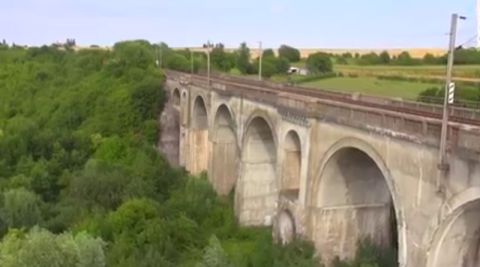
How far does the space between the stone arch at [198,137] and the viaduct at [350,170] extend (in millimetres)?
3144

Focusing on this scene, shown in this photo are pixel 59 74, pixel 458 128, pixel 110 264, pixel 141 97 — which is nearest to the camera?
pixel 458 128

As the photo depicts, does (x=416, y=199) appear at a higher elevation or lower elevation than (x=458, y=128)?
lower

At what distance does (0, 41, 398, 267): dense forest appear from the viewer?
2402cm

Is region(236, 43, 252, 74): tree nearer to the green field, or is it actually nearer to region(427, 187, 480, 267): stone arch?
the green field

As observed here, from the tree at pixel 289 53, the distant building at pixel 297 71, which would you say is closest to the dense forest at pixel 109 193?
the distant building at pixel 297 71

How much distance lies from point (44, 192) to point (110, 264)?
18.7 metres

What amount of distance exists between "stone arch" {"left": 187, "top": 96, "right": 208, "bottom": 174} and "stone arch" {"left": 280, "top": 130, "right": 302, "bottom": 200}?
19.3 metres

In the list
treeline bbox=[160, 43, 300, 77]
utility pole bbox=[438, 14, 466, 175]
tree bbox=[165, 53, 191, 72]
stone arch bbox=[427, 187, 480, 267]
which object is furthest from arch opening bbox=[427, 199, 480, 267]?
tree bbox=[165, 53, 191, 72]

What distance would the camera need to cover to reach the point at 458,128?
1535cm

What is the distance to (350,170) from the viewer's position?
24.0 m

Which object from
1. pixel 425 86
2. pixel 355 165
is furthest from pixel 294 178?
pixel 425 86

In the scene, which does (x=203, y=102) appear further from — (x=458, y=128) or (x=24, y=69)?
(x=24, y=69)

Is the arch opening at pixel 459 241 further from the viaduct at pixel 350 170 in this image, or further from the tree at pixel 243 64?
the tree at pixel 243 64

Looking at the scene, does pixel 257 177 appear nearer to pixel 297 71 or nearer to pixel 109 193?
pixel 109 193
